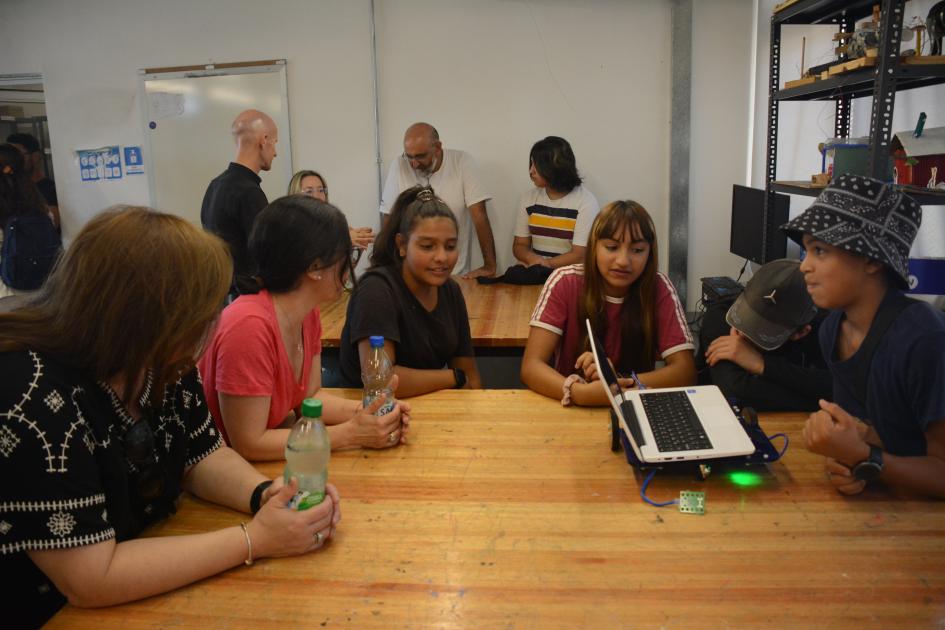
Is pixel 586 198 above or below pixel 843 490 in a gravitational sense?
above

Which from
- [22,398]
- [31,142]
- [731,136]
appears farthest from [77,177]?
[22,398]

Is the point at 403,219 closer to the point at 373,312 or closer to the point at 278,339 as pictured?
the point at 373,312

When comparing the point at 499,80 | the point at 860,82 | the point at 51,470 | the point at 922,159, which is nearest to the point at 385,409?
the point at 51,470

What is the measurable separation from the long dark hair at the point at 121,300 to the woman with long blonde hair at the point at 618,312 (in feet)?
3.87

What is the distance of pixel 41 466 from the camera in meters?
1.10

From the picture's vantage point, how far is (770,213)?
12.3 feet

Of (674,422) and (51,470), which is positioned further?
(674,422)

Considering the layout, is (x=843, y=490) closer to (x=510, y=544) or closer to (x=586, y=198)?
(x=510, y=544)

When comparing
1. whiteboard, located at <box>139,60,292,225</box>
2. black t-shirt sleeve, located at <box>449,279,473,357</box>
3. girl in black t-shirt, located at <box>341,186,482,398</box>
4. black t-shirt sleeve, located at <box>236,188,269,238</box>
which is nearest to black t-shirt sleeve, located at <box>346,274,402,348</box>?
girl in black t-shirt, located at <box>341,186,482,398</box>

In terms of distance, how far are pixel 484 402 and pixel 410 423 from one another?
26cm

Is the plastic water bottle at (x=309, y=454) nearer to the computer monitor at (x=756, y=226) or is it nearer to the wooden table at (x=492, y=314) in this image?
the wooden table at (x=492, y=314)

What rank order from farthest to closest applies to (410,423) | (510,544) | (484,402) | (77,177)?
(77,177)
(484,402)
(410,423)
(510,544)

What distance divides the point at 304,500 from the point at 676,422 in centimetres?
87

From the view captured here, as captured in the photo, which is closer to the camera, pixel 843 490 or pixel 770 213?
pixel 843 490
